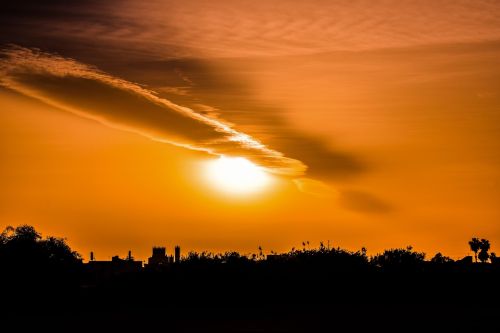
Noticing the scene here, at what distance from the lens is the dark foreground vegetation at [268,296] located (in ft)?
231

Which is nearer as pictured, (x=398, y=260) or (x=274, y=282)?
(x=274, y=282)

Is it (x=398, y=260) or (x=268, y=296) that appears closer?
(x=268, y=296)

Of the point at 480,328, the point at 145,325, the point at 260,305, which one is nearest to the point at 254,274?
the point at 260,305

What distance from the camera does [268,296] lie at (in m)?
86.0

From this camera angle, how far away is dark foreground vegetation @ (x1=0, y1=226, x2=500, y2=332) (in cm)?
7038

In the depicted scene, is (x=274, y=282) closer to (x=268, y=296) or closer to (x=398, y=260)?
(x=268, y=296)

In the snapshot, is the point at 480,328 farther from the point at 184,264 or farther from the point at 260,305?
the point at 184,264

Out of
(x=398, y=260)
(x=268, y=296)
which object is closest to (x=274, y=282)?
(x=268, y=296)

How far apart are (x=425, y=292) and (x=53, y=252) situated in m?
64.4

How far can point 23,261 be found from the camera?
112 m

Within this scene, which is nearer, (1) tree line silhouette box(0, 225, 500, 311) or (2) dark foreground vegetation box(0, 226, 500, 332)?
(2) dark foreground vegetation box(0, 226, 500, 332)

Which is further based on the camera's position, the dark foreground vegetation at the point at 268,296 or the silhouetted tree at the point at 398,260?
the silhouetted tree at the point at 398,260

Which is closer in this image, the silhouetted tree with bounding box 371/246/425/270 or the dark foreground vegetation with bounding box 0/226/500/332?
the dark foreground vegetation with bounding box 0/226/500/332

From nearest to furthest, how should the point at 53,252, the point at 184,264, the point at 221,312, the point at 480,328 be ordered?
the point at 480,328
the point at 221,312
the point at 184,264
the point at 53,252
